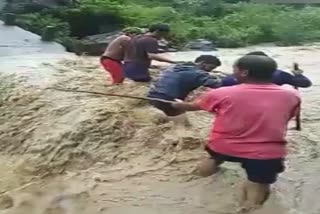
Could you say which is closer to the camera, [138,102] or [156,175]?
[156,175]

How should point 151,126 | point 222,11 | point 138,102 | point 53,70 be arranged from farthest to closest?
point 222,11 → point 53,70 → point 138,102 → point 151,126

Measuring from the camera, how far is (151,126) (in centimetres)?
668

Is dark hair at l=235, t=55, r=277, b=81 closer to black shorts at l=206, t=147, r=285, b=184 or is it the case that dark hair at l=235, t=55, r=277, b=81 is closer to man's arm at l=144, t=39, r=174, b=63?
black shorts at l=206, t=147, r=285, b=184

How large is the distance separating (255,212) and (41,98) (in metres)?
3.42

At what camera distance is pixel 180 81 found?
21.1 feet

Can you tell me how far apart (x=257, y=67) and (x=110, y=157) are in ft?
6.64

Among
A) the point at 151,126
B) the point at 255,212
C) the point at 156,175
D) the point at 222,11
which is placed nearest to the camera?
the point at 255,212

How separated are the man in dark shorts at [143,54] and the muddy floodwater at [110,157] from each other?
140mm

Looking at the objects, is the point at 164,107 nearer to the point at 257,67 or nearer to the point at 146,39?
the point at 146,39

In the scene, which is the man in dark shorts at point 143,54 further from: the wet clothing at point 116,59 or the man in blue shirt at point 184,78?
the man in blue shirt at point 184,78

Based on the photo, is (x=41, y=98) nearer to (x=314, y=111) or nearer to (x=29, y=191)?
(x=29, y=191)

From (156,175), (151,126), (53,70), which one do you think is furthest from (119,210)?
(53,70)

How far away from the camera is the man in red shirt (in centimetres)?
461

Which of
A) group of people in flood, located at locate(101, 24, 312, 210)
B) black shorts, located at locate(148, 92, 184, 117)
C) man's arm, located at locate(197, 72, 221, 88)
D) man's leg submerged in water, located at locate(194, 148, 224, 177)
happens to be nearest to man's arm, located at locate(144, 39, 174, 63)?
black shorts, located at locate(148, 92, 184, 117)
